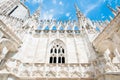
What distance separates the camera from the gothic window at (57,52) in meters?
14.5

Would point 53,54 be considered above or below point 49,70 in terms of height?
above

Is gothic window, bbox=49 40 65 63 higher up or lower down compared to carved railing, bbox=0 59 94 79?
higher up

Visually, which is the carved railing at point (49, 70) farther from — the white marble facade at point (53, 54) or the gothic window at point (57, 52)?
the gothic window at point (57, 52)

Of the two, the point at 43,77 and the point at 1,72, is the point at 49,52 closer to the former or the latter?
the point at 43,77

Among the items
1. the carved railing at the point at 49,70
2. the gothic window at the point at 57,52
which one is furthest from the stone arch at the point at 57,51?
the carved railing at the point at 49,70

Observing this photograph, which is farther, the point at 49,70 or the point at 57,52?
the point at 57,52

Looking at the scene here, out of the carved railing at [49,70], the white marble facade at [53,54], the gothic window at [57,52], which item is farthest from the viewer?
the gothic window at [57,52]

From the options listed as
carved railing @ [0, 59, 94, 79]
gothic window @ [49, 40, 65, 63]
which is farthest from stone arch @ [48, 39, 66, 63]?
carved railing @ [0, 59, 94, 79]

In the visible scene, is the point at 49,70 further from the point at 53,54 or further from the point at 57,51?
the point at 57,51

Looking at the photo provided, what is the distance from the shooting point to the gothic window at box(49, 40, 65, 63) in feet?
47.5

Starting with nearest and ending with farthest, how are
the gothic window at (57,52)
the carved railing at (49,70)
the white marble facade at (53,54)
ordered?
the white marble facade at (53,54)
the carved railing at (49,70)
the gothic window at (57,52)

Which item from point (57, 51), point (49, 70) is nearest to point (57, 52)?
point (57, 51)

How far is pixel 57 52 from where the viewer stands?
49.8 ft

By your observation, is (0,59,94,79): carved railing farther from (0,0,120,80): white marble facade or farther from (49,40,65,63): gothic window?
(49,40,65,63): gothic window
